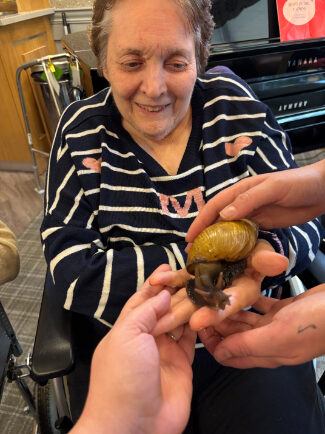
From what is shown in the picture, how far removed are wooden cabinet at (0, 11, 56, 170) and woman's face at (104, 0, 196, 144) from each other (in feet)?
7.18

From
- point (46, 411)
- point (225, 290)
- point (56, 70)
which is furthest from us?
point (56, 70)

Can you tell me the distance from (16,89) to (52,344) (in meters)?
2.61

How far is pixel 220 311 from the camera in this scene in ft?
2.14

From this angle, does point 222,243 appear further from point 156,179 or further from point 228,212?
point 156,179

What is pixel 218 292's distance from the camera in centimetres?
67

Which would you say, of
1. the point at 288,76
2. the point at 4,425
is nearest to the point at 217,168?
the point at 288,76

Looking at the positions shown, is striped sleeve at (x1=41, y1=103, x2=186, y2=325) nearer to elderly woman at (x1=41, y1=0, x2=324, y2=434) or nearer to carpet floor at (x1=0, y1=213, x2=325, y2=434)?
elderly woman at (x1=41, y1=0, x2=324, y2=434)

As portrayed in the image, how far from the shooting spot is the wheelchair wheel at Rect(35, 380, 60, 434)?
3.39 ft

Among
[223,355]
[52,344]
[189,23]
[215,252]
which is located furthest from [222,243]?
[189,23]

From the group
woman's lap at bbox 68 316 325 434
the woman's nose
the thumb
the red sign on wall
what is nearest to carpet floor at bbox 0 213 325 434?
woman's lap at bbox 68 316 325 434

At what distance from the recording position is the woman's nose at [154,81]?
0.85 meters

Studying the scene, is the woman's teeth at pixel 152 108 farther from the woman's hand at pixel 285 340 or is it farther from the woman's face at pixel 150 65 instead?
the woman's hand at pixel 285 340

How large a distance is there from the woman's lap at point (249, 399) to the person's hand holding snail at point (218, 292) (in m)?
0.26

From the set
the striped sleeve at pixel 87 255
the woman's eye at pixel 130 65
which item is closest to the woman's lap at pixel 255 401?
the striped sleeve at pixel 87 255
